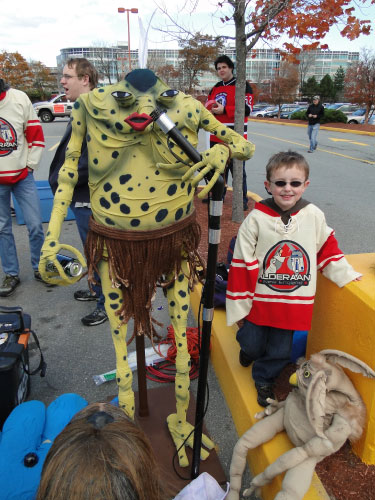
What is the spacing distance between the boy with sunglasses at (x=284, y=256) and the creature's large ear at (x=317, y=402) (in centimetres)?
37

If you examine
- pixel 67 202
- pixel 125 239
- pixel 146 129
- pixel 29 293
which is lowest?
pixel 29 293

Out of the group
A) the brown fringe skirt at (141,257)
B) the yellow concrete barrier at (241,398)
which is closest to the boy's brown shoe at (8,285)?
the yellow concrete barrier at (241,398)

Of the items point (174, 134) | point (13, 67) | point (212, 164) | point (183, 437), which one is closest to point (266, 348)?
point (183, 437)

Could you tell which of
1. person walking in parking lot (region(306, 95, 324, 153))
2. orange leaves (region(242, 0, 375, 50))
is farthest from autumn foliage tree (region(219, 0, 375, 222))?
person walking in parking lot (region(306, 95, 324, 153))

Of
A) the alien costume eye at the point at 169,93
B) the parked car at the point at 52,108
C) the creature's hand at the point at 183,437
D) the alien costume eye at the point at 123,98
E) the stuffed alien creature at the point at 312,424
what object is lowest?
the creature's hand at the point at 183,437

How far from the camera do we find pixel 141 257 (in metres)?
1.76

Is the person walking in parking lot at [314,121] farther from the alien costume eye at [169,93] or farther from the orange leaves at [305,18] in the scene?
the alien costume eye at [169,93]

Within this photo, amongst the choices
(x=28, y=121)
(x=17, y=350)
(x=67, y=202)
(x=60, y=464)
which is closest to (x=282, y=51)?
(x=28, y=121)

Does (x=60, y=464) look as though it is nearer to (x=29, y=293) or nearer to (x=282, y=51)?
(x=29, y=293)

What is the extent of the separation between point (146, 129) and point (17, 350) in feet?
5.20

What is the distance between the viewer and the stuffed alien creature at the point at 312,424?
5.47 ft

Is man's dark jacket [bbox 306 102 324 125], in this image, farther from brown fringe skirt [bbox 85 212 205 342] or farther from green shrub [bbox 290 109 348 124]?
green shrub [bbox 290 109 348 124]

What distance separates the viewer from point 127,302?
1896mm

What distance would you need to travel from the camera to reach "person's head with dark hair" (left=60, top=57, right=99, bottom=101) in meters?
2.68
